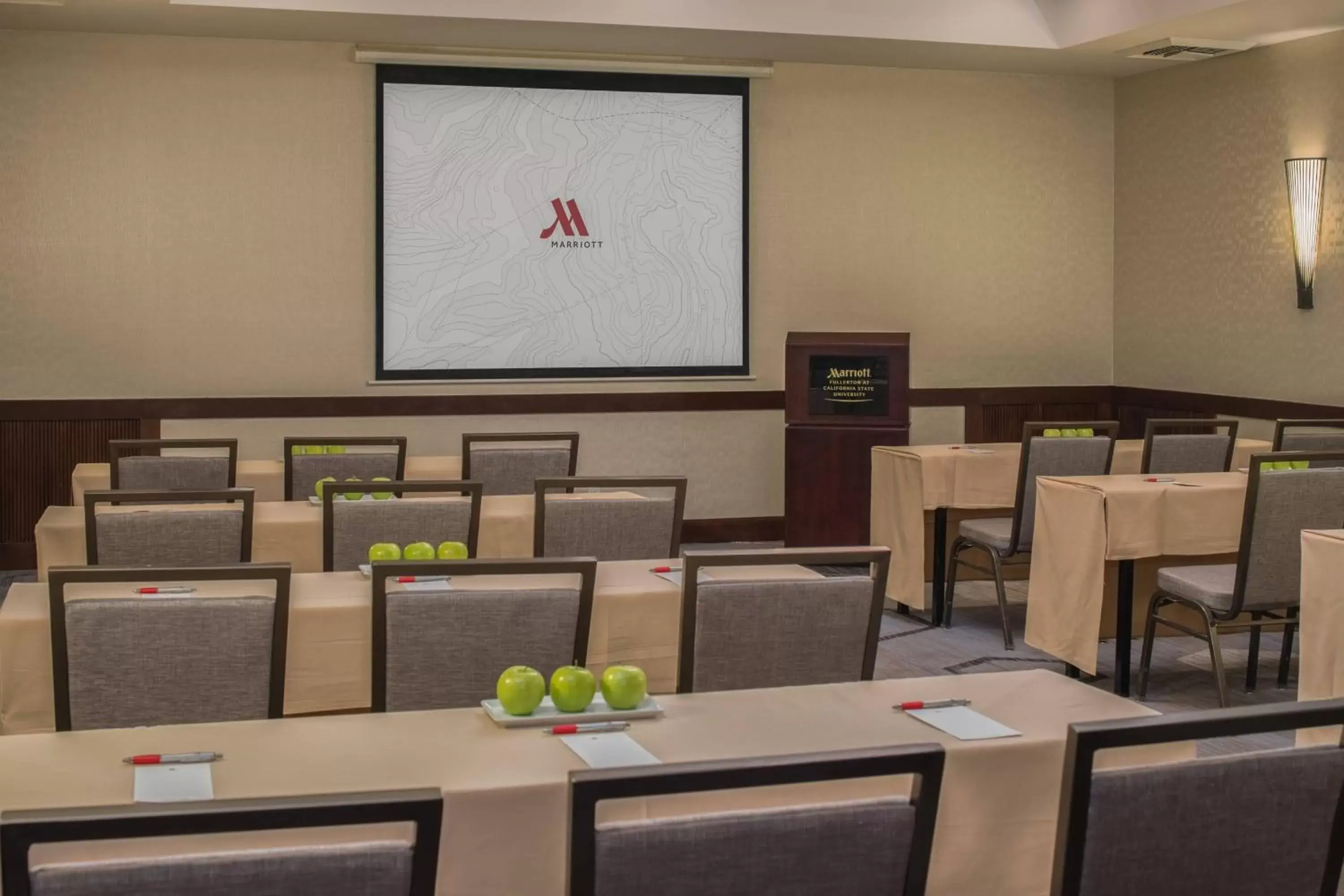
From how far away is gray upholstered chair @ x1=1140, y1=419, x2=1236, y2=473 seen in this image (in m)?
6.86

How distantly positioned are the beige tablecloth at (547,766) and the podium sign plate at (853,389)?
601 cm

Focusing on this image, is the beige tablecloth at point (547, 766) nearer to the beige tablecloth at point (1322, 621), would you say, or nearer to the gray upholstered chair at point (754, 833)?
the gray upholstered chair at point (754, 833)

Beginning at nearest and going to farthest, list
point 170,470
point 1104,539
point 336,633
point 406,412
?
1. point 336,633
2. point 1104,539
3. point 170,470
4. point 406,412

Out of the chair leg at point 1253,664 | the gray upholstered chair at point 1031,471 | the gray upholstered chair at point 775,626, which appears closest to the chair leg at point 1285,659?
the chair leg at point 1253,664

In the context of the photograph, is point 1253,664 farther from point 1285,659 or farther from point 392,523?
point 392,523

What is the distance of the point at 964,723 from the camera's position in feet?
8.41

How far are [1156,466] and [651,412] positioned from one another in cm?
382

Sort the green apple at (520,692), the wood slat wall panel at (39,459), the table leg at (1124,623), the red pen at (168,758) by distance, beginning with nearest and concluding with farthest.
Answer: the red pen at (168,758), the green apple at (520,692), the table leg at (1124,623), the wood slat wall panel at (39,459)

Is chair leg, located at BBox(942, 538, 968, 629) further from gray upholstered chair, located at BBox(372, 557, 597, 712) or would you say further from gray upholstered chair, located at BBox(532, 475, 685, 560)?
gray upholstered chair, located at BBox(372, 557, 597, 712)

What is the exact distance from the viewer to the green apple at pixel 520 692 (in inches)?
102

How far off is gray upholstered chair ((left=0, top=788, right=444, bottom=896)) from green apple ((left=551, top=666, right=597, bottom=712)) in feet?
3.26

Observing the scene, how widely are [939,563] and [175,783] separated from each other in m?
5.62

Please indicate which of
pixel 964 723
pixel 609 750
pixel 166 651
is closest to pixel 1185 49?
pixel 964 723

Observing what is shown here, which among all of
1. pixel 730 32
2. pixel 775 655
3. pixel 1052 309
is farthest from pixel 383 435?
pixel 775 655
